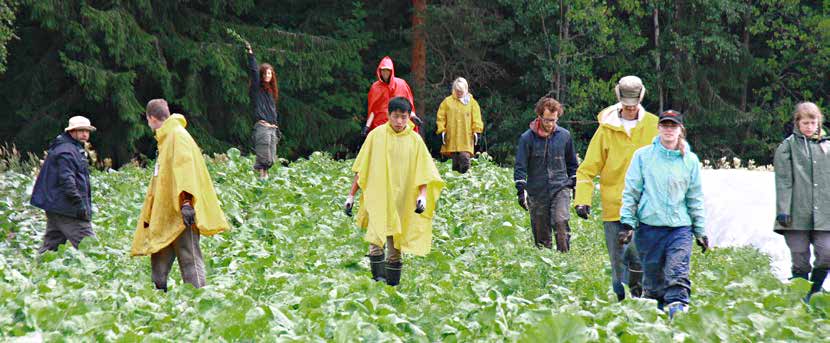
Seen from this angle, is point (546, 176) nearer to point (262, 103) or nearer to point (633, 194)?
point (633, 194)

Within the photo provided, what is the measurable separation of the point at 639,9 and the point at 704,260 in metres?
20.0

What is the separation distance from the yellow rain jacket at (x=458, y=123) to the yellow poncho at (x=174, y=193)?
9.21m

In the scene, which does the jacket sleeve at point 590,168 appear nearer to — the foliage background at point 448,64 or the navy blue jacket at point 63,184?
the navy blue jacket at point 63,184

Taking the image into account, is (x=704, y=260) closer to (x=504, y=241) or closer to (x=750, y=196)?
(x=504, y=241)

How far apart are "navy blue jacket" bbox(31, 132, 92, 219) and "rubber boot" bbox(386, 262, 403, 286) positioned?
300 centimetres

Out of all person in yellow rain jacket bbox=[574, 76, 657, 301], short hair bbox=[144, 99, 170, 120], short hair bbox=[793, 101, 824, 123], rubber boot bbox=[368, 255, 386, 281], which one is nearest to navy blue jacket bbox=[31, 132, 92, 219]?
short hair bbox=[144, 99, 170, 120]

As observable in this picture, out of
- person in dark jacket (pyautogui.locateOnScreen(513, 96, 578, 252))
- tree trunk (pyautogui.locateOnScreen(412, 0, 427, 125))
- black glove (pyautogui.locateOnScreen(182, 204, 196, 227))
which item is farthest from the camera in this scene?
tree trunk (pyautogui.locateOnScreen(412, 0, 427, 125))

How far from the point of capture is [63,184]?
35.4 ft

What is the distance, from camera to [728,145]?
3105 centimetres

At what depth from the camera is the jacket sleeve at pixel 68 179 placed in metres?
10.8

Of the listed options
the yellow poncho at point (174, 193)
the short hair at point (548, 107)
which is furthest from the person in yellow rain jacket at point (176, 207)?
the short hair at point (548, 107)

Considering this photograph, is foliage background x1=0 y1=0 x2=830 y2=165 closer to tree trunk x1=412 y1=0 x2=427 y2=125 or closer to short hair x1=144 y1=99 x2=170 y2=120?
tree trunk x1=412 y1=0 x2=427 y2=125

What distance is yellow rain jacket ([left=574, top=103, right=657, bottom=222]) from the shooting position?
9055 mm

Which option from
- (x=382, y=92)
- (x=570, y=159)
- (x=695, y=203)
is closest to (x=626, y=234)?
(x=695, y=203)
